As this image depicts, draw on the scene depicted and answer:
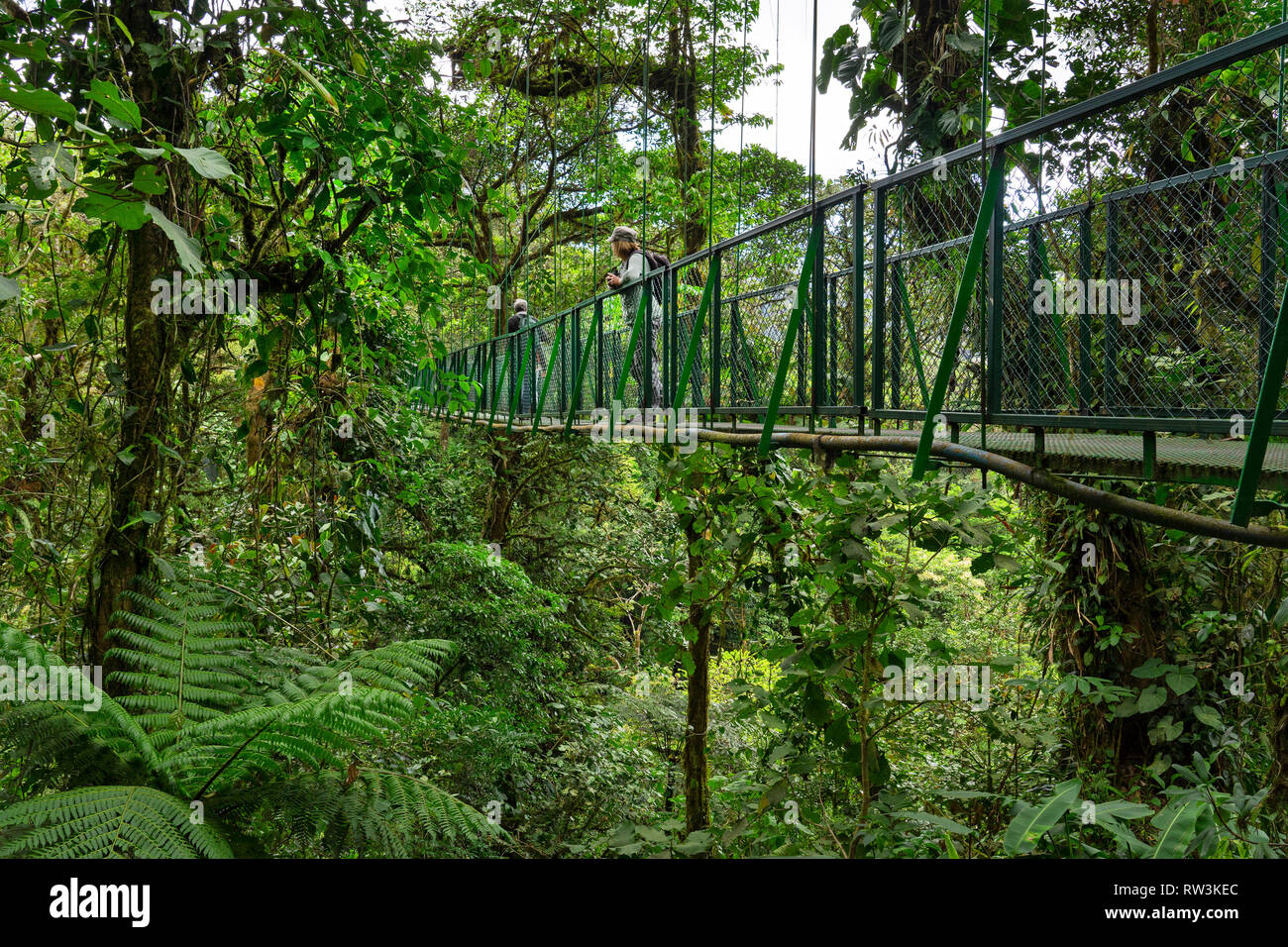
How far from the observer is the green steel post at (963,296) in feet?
5.47

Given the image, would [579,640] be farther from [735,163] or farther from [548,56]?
[548,56]

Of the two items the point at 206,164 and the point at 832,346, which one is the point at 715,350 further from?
the point at 206,164

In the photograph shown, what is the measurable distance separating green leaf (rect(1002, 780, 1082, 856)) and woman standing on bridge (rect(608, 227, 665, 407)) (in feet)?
8.48

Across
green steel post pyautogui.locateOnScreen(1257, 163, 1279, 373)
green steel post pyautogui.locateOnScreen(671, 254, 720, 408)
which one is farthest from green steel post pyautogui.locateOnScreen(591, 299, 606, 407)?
green steel post pyautogui.locateOnScreen(1257, 163, 1279, 373)

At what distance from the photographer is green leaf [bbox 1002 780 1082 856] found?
68.7 inches

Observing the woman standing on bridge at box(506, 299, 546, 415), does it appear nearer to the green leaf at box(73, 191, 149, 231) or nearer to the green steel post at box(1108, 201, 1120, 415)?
the green steel post at box(1108, 201, 1120, 415)

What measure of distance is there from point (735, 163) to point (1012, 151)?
27.9 ft

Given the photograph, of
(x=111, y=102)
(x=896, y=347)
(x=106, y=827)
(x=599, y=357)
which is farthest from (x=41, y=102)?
(x=599, y=357)

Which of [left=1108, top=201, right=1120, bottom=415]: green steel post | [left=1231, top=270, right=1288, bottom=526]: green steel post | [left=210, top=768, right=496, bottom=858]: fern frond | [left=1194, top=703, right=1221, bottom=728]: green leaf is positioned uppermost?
[left=1108, top=201, right=1120, bottom=415]: green steel post

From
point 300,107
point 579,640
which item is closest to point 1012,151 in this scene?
point 300,107

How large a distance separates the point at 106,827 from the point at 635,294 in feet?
11.1

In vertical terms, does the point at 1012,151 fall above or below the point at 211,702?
above

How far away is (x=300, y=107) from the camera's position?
2.36 m

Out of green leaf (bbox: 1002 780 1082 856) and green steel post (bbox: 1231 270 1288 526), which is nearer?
green steel post (bbox: 1231 270 1288 526)
